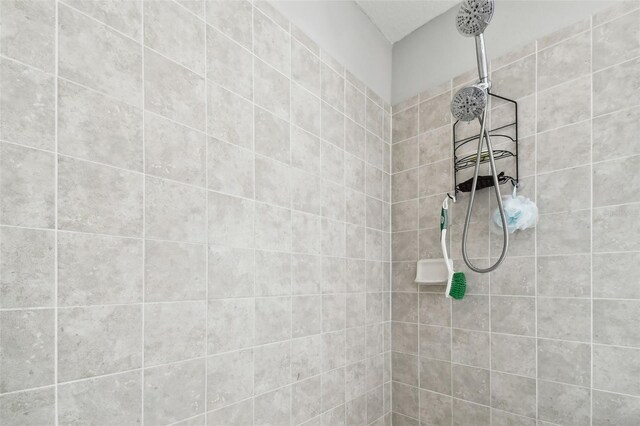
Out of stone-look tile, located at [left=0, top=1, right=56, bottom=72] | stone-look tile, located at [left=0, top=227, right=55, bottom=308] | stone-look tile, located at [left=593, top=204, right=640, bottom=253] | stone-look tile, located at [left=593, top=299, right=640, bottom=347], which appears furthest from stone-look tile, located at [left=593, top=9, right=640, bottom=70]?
stone-look tile, located at [left=0, top=227, right=55, bottom=308]

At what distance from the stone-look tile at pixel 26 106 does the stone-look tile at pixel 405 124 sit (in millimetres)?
1639

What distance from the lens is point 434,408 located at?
1.72m

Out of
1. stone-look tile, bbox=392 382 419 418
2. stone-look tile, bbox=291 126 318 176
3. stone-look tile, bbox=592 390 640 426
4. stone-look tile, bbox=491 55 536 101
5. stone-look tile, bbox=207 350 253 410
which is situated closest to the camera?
stone-look tile, bbox=207 350 253 410

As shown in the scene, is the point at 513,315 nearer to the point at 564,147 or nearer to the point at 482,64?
the point at 564,147

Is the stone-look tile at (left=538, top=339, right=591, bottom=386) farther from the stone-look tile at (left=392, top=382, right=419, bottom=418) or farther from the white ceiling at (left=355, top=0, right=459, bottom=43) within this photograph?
the white ceiling at (left=355, top=0, right=459, bottom=43)

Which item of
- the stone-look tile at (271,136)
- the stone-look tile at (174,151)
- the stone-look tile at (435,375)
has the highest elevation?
the stone-look tile at (271,136)

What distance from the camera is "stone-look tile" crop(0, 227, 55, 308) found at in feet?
2.30

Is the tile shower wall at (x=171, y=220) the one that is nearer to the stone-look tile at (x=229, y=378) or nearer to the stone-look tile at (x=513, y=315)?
the stone-look tile at (x=229, y=378)

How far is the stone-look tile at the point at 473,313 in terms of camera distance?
1.58 m

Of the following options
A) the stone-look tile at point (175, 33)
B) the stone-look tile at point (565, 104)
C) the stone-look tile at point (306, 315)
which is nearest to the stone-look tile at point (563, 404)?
the stone-look tile at point (306, 315)

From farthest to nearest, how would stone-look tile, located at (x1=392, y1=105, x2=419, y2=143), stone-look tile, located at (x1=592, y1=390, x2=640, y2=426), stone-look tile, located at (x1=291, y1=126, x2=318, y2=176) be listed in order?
stone-look tile, located at (x1=392, y1=105, x2=419, y2=143)
stone-look tile, located at (x1=291, y1=126, x2=318, y2=176)
stone-look tile, located at (x1=592, y1=390, x2=640, y2=426)

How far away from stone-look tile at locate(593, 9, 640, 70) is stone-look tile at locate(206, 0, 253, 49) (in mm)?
1326

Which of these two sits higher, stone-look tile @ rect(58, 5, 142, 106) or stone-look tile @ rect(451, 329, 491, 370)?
stone-look tile @ rect(58, 5, 142, 106)

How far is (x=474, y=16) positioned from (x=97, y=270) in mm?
1492
